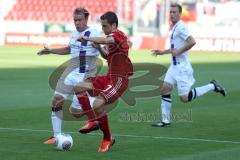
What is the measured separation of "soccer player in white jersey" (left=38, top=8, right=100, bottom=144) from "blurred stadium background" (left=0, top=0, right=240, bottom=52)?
35535mm

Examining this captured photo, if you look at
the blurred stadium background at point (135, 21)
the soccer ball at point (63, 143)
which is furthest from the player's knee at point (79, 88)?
the blurred stadium background at point (135, 21)

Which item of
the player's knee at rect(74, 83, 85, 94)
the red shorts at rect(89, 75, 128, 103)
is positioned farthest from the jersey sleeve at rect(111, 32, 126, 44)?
the player's knee at rect(74, 83, 85, 94)

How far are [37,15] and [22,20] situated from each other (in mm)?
3422

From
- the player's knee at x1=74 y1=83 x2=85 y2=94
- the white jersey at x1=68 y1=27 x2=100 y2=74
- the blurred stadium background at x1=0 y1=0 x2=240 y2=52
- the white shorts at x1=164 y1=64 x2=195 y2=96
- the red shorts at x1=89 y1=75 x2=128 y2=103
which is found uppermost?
the white jersey at x1=68 y1=27 x2=100 y2=74

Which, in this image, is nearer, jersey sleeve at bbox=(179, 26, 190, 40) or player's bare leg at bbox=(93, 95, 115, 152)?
player's bare leg at bbox=(93, 95, 115, 152)

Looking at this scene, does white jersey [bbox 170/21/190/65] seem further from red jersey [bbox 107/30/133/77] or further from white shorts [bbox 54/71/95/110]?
red jersey [bbox 107/30/133/77]

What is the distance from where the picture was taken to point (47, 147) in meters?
11.2

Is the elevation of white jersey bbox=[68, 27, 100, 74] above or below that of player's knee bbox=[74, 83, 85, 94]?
above

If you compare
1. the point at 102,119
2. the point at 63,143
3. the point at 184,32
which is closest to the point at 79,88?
the point at 102,119

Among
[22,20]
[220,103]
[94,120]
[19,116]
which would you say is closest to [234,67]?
[220,103]

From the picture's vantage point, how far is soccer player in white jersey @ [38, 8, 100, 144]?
455 inches

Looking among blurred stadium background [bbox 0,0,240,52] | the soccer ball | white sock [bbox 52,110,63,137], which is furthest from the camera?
blurred stadium background [bbox 0,0,240,52]

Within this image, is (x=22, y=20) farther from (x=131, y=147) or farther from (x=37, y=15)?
(x=131, y=147)

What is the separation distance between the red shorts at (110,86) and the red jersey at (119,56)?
0.29ft
